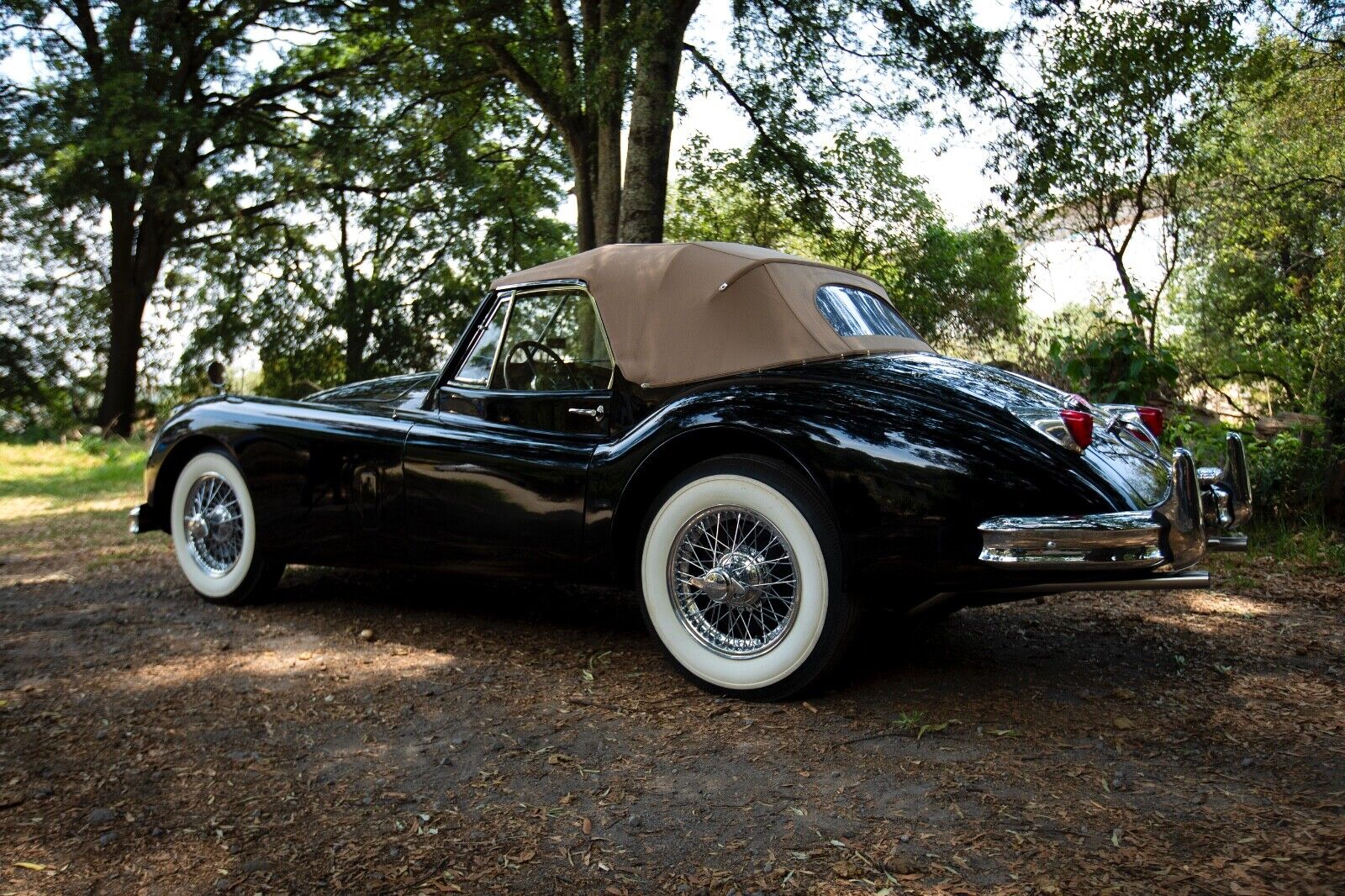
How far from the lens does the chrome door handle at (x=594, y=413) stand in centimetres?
409

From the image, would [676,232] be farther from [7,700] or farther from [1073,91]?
[7,700]

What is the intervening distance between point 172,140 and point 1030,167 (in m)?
12.9

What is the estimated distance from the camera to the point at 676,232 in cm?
1702

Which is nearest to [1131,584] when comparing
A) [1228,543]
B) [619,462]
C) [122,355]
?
[1228,543]

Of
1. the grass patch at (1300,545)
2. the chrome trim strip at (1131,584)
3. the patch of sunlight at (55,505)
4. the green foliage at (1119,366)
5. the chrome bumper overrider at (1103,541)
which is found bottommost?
the patch of sunlight at (55,505)

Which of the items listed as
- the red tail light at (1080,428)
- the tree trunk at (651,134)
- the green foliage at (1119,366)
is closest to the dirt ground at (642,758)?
the red tail light at (1080,428)

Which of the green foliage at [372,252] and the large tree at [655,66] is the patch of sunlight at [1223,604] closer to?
the large tree at [655,66]

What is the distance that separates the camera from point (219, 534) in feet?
17.1

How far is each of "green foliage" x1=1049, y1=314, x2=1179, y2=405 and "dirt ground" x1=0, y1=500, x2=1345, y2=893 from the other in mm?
2615

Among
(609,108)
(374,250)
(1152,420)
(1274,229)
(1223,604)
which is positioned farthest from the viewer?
(374,250)

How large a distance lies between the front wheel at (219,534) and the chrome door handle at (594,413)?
1890 millimetres

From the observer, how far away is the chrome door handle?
4.09m

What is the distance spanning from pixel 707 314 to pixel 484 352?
1.06 meters

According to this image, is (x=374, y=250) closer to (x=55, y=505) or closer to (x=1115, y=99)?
(x=55, y=505)
